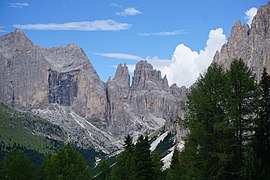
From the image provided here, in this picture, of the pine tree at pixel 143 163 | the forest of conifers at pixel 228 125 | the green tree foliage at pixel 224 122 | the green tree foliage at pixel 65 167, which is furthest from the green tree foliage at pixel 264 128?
the green tree foliage at pixel 65 167

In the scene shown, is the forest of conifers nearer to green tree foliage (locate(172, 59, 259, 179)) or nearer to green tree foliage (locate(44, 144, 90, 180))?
green tree foliage (locate(172, 59, 259, 179))

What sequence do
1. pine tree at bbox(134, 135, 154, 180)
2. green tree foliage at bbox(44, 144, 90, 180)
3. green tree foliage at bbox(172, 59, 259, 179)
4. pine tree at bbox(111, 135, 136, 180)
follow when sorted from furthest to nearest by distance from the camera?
green tree foliage at bbox(44, 144, 90, 180), pine tree at bbox(111, 135, 136, 180), pine tree at bbox(134, 135, 154, 180), green tree foliage at bbox(172, 59, 259, 179)

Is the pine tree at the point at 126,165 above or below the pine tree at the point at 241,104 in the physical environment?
below

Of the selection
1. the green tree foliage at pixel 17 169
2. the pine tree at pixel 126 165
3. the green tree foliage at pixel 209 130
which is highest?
the green tree foliage at pixel 209 130

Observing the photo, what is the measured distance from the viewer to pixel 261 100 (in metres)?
28.9

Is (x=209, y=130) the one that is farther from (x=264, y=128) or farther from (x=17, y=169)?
(x=17, y=169)

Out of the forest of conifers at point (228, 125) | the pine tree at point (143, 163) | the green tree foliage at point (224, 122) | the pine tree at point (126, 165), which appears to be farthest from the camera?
the pine tree at point (126, 165)

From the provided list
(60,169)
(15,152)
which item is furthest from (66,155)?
(15,152)

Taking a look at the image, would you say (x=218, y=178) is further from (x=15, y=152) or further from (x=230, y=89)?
(x=15, y=152)

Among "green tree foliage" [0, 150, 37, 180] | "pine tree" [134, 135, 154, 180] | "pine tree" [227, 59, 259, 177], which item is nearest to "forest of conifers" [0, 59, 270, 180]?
"pine tree" [227, 59, 259, 177]

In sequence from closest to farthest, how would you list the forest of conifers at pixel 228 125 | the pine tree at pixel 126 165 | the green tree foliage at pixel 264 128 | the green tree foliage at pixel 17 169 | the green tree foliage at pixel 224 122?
the forest of conifers at pixel 228 125 < the green tree foliage at pixel 224 122 < the green tree foliage at pixel 264 128 < the pine tree at pixel 126 165 < the green tree foliage at pixel 17 169

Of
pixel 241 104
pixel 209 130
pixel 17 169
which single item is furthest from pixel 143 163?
pixel 241 104

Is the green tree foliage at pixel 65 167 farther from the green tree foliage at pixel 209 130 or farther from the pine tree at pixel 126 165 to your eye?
the green tree foliage at pixel 209 130

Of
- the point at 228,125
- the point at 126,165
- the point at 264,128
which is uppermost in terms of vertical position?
the point at 228,125
